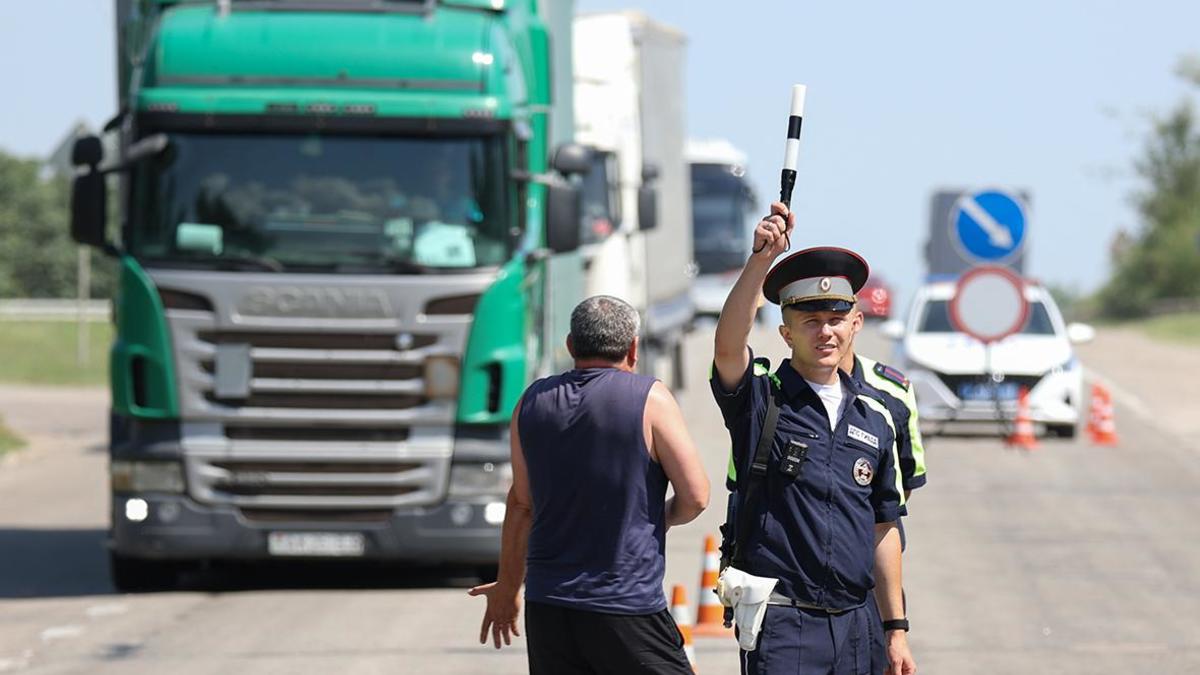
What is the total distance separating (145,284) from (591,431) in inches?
285

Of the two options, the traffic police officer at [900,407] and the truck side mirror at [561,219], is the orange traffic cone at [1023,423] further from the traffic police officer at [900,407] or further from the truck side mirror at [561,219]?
the traffic police officer at [900,407]

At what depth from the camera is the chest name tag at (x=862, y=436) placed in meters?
6.49

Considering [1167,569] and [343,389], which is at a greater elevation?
[343,389]

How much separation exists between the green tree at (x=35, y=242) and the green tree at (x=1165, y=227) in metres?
46.9

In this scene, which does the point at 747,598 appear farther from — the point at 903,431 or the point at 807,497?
the point at 903,431

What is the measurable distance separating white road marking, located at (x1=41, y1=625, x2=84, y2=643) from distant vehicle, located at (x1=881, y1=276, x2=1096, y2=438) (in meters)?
12.8

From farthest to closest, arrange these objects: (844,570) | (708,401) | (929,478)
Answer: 1. (708,401)
2. (929,478)
3. (844,570)

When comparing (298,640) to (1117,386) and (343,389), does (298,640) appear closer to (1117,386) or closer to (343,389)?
(343,389)

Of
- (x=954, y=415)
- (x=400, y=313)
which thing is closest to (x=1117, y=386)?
(x=954, y=415)

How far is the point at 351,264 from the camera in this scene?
44.6 ft

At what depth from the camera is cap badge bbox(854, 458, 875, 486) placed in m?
6.47

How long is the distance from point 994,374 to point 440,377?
11.8m

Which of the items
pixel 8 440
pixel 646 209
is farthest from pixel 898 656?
pixel 8 440

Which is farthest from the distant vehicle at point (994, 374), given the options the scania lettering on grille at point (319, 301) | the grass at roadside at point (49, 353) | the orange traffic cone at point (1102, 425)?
the grass at roadside at point (49, 353)
